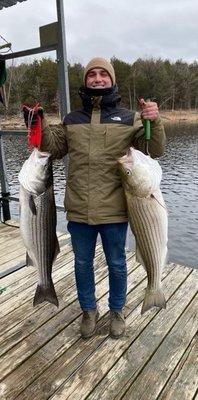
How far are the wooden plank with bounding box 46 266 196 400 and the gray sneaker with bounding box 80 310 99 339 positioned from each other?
0.16 meters

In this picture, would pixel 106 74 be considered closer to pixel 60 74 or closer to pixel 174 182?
pixel 60 74

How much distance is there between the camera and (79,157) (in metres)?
2.94

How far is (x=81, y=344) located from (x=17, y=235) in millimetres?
2775

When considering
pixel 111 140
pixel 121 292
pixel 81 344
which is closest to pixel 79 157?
pixel 111 140

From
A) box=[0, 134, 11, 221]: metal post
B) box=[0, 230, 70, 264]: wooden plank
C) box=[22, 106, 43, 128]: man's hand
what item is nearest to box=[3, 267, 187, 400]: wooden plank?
box=[22, 106, 43, 128]: man's hand

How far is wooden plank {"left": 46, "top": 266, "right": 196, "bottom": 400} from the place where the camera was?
8.96 ft

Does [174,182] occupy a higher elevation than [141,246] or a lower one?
lower

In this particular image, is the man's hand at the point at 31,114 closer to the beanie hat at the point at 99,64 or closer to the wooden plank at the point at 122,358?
the beanie hat at the point at 99,64

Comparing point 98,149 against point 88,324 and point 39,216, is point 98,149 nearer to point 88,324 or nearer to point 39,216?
point 39,216

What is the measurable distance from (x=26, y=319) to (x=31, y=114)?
1829 millimetres

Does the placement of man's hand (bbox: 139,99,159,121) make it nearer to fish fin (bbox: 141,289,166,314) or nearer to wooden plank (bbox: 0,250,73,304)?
fish fin (bbox: 141,289,166,314)

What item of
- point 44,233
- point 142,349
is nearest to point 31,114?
point 44,233

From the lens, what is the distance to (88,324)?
3305 millimetres

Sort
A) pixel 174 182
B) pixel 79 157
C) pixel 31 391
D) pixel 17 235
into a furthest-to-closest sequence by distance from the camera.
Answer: pixel 174 182 < pixel 17 235 < pixel 79 157 < pixel 31 391
